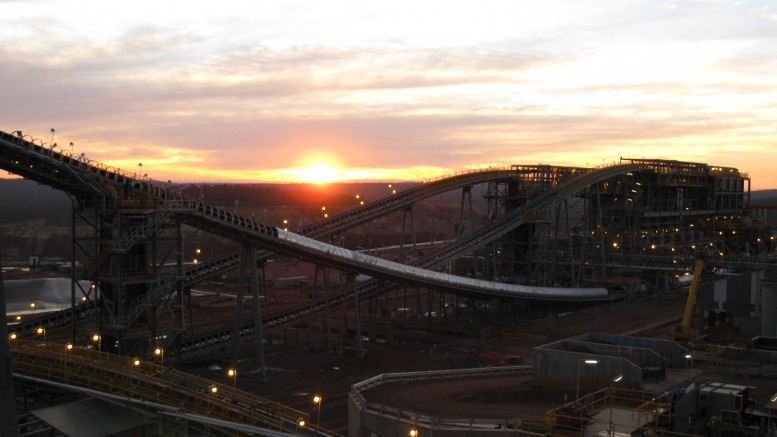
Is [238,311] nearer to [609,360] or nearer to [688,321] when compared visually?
[609,360]

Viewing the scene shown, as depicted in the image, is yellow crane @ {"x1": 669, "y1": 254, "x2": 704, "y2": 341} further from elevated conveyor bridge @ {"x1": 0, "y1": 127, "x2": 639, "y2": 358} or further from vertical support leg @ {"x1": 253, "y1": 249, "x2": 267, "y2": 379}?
vertical support leg @ {"x1": 253, "y1": 249, "x2": 267, "y2": 379}

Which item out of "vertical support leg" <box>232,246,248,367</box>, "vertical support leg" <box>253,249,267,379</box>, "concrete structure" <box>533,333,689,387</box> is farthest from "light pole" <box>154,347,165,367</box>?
"concrete structure" <box>533,333,689,387</box>

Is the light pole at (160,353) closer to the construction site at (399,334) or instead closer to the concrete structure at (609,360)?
the construction site at (399,334)

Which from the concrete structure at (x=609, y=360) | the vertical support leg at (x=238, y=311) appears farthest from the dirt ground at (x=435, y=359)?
the vertical support leg at (x=238, y=311)

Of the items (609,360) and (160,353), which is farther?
(160,353)

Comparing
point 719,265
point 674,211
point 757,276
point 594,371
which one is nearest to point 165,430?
point 594,371

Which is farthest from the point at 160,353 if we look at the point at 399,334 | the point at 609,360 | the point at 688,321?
the point at 688,321

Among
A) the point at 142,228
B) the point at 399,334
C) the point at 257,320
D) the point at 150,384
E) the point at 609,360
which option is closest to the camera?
the point at 150,384

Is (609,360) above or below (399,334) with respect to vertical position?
above

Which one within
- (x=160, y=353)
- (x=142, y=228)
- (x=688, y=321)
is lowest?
(x=160, y=353)
